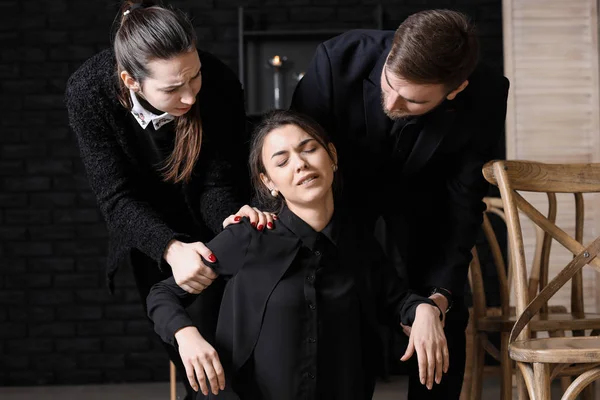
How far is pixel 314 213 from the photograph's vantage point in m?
1.65

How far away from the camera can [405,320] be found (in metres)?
1.64

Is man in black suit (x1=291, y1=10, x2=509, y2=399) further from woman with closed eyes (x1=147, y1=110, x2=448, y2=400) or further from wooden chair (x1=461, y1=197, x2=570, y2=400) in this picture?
wooden chair (x1=461, y1=197, x2=570, y2=400)

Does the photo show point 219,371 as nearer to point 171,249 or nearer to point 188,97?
point 171,249

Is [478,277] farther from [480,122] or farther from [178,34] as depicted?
[178,34]

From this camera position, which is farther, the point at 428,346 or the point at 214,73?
the point at 214,73

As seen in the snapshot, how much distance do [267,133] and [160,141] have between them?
0.30 metres

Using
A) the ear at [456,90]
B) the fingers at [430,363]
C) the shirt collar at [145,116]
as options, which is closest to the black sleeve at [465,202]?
the ear at [456,90]

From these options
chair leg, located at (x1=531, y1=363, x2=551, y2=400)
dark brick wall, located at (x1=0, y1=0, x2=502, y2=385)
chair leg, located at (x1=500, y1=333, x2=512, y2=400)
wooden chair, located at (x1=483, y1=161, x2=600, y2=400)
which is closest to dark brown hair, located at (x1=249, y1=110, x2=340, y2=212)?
wooden chair, located at (x1=483, y1=161, x2=600, y2=400)

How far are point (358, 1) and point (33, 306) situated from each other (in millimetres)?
2250

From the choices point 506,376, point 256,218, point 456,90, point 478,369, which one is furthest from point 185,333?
point 478,369

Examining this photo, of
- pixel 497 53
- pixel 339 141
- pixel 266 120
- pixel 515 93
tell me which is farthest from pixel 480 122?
pixel 497 53

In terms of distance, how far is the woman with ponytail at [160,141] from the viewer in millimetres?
1667

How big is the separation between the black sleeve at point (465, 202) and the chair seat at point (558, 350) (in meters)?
0.21


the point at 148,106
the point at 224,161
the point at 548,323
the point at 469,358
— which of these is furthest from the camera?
the point at 469,358
